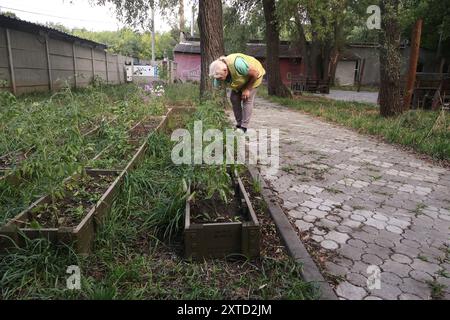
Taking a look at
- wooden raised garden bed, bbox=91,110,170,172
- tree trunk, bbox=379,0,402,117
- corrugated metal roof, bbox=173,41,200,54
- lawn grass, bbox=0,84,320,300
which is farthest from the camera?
corrugated metal roof, bbox=173,41,200,54

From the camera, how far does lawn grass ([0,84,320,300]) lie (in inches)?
85.7

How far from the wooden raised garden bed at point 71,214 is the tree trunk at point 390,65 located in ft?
28.1

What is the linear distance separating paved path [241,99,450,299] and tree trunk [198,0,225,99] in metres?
4.74

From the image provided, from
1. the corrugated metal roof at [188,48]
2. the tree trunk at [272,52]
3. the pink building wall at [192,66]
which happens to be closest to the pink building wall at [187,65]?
the pink building wall at [192,66]

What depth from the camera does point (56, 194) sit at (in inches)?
114

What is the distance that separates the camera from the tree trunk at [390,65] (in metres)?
9.38

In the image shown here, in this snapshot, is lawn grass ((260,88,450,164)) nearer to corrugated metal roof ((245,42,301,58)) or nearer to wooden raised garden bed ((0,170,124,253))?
wooden raised garden bed ((0,170,124,253))

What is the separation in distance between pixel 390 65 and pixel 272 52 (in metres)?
7.69

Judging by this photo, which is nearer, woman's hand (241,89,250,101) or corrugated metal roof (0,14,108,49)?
woman's hand (241,89,250,101)

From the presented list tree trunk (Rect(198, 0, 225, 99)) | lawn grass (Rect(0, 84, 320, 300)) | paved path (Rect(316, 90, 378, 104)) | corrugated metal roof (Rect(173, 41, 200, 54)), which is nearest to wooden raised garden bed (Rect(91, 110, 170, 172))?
lawn grass (Rect(0, 84, 320, 300))

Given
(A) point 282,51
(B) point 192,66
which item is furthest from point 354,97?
(B) point 192,66

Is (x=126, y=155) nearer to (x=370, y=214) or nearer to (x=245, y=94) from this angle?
(x=245, y=94)
